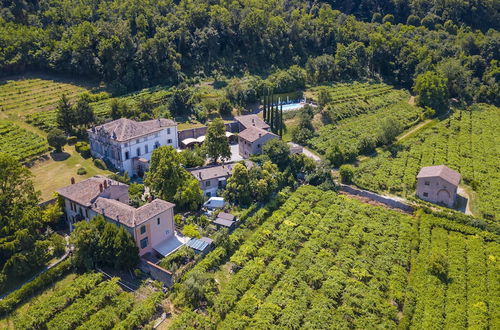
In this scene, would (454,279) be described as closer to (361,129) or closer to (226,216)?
(226,216)

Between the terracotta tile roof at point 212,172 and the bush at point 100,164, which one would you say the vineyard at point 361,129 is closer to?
the terracotta tile roof at point 212,172

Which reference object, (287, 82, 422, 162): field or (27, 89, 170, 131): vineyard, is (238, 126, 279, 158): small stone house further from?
(27, 89, 170, 131): vineyard

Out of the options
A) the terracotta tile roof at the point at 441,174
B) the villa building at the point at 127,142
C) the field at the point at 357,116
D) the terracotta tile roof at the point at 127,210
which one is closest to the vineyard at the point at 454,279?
the terracotta tile roof at the point at 441,174

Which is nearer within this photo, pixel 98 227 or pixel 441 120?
pixel 98 227

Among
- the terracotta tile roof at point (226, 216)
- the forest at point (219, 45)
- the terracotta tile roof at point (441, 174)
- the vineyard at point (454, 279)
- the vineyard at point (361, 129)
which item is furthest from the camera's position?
the forest at point (219, 45)

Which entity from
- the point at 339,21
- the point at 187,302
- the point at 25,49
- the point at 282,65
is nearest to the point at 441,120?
the point at 282,65

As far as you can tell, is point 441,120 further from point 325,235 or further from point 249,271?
point 249,271
